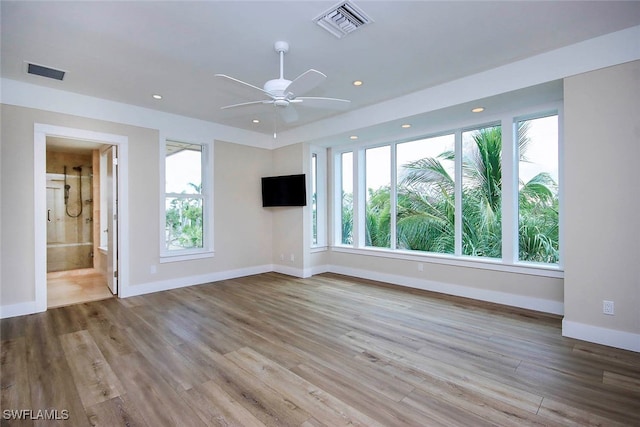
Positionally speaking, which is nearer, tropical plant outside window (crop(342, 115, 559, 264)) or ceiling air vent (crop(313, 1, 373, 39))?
ceiling air vent (crop(313, 1, 373, 39))

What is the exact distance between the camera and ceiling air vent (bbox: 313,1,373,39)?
2398mm

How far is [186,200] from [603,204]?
219 inches

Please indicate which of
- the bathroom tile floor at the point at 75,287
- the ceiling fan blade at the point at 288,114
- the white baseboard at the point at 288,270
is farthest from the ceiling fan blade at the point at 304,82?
the bathroom tile floor at the point at 75,287

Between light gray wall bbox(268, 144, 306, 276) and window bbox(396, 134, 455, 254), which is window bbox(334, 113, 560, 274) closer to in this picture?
window bbox(396, 134, 455, 254)

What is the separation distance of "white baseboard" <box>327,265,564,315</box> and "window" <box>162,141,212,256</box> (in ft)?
9.38

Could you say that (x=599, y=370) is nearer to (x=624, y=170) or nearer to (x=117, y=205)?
(x=624, y=170)

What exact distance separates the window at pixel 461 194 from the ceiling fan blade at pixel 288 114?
1448 mm

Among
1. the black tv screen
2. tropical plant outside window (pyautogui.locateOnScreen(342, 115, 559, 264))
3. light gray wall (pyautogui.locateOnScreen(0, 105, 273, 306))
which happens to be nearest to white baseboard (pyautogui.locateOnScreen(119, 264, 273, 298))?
light gray wall (pyautogui.locateOnScreen(0, 105, 273, 306))

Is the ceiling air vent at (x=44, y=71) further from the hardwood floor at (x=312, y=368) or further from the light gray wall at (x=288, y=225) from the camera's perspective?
the light gray wall at (x=288, y=225)

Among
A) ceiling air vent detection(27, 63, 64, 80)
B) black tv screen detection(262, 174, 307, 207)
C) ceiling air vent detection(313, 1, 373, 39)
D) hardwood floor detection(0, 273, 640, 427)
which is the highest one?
ceiling air vent detection(27, 63, 64, 80)

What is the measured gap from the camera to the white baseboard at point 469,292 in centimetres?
369

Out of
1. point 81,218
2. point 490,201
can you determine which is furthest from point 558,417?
point 81,218

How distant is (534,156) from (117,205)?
583cm

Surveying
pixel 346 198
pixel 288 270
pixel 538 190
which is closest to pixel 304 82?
pixel 538 190
